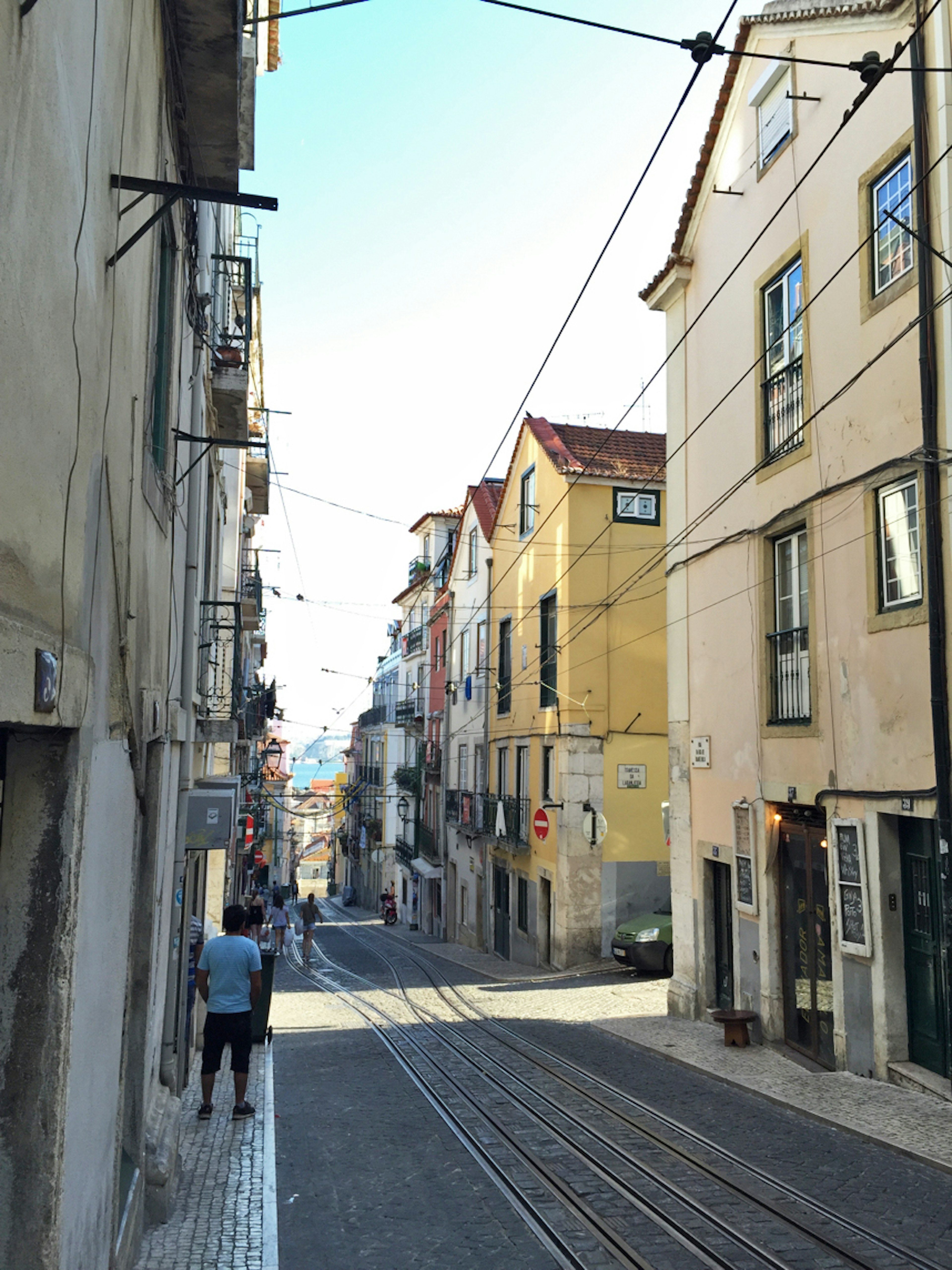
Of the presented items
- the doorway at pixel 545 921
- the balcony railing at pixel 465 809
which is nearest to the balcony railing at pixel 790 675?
the doorway at pixel 545 921

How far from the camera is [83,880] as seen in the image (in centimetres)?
384

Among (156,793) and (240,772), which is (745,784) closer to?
(156,793)

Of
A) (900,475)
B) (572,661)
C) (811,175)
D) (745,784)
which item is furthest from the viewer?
(572,661)

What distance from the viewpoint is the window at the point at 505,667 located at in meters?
27.4

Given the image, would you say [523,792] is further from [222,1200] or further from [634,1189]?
[222,1200]

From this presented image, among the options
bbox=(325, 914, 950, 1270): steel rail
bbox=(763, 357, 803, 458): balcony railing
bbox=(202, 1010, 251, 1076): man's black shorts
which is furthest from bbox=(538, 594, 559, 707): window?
bbox=(202, 1010, 251, 1076): man's black shorts

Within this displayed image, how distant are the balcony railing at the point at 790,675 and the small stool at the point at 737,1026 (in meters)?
3.25

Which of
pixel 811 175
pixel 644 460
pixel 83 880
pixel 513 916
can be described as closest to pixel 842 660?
pixel 811 175

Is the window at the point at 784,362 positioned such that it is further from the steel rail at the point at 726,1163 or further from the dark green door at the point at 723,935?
the steel rail at the point at 726,1163

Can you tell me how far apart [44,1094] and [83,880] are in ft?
2.39

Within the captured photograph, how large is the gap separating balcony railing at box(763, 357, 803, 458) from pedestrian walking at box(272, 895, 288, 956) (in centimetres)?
1620

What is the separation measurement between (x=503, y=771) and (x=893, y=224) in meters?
19.5

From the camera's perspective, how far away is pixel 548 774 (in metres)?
23.5

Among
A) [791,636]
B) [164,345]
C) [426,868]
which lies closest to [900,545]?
[791,636]
